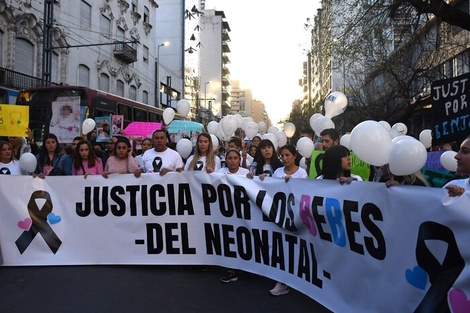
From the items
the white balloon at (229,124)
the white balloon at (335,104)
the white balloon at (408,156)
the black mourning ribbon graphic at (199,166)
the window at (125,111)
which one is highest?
the window at (125,111)

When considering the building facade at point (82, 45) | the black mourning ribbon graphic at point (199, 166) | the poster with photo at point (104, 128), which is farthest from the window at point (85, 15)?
the black mourning ribbon graphic at point (199, 166)

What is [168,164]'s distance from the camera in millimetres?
5652

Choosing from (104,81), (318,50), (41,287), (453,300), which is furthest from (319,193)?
(104,81)

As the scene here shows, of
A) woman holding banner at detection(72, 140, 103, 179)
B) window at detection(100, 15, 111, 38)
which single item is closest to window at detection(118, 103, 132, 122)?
woman holding banner at detection(72, 140, 103, 179)

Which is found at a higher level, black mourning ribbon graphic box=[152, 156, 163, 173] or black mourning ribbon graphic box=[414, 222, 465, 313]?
black mourning ribbon graphic box=[152, 156, 163, 173]

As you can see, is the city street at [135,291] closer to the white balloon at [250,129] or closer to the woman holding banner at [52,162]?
the woman holding banner at [52,162]

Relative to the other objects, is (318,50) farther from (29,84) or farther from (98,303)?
(29,84)

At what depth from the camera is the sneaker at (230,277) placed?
4587 mm

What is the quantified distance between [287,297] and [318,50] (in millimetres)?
10375

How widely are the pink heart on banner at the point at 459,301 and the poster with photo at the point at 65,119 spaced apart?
34.7 ft

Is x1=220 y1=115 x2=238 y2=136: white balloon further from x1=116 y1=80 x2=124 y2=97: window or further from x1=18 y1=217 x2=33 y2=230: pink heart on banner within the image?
x1=116 y1=80 x2=124 y2=97: window

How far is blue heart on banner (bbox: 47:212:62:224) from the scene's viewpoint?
518 cm

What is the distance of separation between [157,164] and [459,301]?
13.3ft

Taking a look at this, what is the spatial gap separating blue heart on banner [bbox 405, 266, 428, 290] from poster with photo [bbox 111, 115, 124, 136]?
10.1 meters
